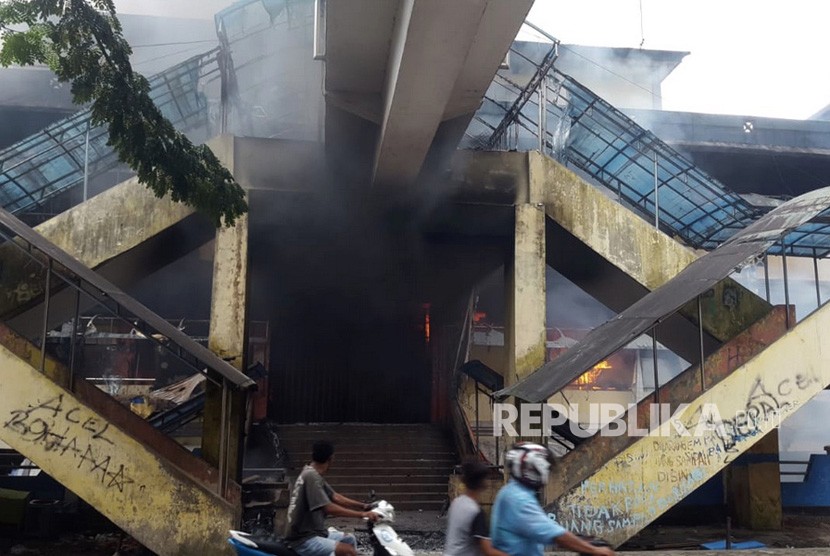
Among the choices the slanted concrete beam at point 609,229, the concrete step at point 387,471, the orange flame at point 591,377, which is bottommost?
the concrete step at point 387,471

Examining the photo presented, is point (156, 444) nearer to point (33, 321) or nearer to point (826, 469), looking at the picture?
point (33, 321)

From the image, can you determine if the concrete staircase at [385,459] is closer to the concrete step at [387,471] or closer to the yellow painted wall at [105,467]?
the concrete step at [387,471]

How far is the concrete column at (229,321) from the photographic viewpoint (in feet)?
30.8

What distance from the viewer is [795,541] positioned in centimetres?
998

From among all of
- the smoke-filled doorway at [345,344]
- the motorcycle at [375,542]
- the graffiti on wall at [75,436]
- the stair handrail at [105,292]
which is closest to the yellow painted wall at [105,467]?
the graffiti on wall at [75,436]

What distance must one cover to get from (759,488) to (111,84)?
11.0m

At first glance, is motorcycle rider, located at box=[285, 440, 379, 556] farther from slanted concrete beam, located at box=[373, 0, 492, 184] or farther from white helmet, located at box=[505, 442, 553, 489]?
slanted concrete beam, located at box=[373, 0, 492, 184]

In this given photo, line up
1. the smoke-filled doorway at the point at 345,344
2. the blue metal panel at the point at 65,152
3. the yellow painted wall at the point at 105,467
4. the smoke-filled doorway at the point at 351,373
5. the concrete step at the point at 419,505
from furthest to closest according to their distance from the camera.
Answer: the smoke-filled doorway at the point at 351,373, the smoke-filled doorway at the point at 345,344, the blue metal panel at the point at 65,152, the concrete step at the point at 419,505, the yellow painted wall at the point at 105,467

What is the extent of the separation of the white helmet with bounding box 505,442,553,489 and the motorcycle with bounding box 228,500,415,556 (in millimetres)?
1240

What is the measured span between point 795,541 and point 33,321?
37.6 feet

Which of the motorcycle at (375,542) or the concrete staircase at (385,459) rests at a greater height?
the motorcycle at (375,542)

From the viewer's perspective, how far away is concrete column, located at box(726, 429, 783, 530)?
1104cm

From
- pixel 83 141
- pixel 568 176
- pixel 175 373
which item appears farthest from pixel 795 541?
pixel 83 141

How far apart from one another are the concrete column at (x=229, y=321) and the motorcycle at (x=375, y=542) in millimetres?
4409
